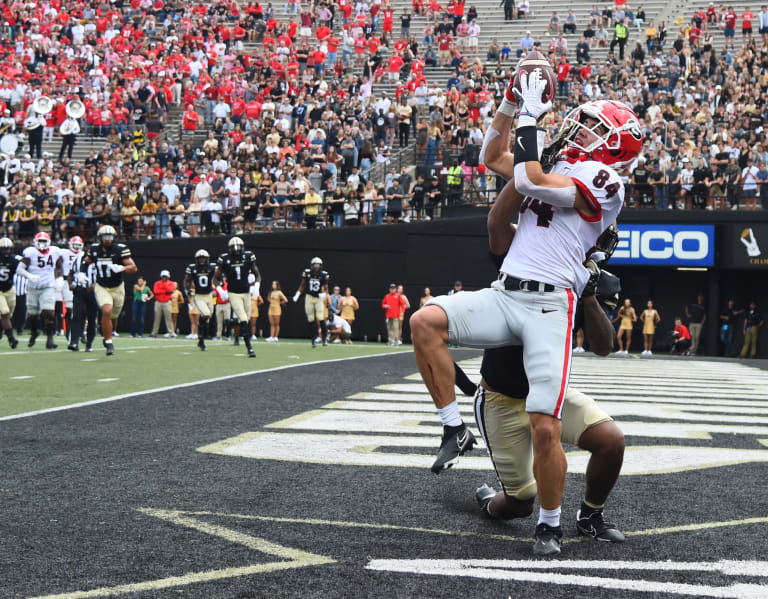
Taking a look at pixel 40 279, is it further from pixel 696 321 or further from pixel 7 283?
pixel 696 321

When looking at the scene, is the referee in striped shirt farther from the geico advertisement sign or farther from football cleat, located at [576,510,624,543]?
the geico advertisement sign

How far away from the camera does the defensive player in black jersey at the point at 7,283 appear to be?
695 inches

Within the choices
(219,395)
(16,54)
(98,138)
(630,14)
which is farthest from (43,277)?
(630,14)

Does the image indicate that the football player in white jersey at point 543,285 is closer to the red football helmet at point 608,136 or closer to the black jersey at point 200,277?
the red football helmet at point 608,136

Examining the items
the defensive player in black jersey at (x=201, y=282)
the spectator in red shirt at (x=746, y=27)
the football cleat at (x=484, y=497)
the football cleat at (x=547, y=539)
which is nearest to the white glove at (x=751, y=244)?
the spectator in red shirt at (x=746, y=27)

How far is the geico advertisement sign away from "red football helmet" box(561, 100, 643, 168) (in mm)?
20308

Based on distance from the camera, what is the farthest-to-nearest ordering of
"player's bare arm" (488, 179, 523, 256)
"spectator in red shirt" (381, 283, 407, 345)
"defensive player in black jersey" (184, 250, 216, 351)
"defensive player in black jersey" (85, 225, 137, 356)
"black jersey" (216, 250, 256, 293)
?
1. "spectator in red shirt" (381, 283, 407, 345)
2. "defensive player in black jersey" (184, 250, 216, 351)
3. "black jersey" (216, 250, 256, 293)
4. "defensive player in black jersey" (85, 225, 137, 356)
5. "player's bare arm" (488, 179, 523, 256)

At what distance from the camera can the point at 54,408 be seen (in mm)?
8500

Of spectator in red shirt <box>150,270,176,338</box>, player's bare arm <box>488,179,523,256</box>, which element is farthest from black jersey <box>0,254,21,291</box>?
player's bare arm <box>488,179,523,256</box>

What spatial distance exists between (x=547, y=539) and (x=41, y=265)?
16225 millimetres

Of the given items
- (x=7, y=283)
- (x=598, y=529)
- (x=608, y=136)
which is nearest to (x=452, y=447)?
(x=598, y=529)

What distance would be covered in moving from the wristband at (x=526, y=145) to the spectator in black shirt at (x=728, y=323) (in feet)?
73.4

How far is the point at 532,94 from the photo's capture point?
436 centimetres

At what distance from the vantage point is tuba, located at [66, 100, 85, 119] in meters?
31.9
